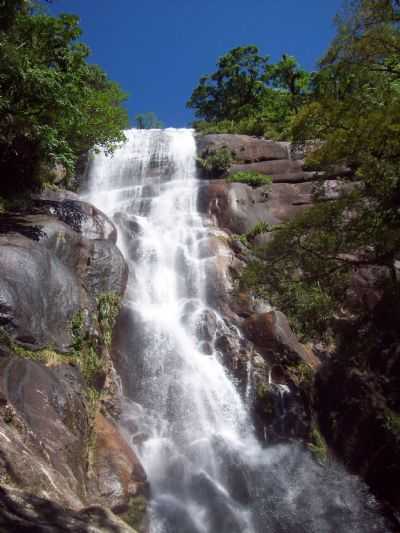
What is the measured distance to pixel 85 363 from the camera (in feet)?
30.6

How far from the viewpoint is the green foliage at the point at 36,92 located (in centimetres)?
982

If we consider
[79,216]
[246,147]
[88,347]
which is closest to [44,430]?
[88,347]

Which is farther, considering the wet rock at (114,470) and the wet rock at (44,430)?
the wet rock at (114,470)

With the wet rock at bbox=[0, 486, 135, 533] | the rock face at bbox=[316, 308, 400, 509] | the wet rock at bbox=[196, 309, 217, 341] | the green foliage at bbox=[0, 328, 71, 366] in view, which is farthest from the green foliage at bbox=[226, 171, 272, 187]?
the wet rock at bbox=[0, 486, 135, 533]

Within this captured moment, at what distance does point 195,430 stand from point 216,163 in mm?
17945

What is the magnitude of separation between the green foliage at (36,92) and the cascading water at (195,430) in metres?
4.95

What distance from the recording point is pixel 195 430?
35.4ft

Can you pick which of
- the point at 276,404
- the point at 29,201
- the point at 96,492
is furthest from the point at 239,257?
the point at 96,492

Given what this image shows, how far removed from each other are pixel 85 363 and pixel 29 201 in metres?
6.31

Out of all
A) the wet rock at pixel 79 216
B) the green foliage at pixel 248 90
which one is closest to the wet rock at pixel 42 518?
the wet rock at pixel 79 216

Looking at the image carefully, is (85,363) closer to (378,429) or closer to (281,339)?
(281,339)

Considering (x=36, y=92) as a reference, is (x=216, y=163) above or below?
above

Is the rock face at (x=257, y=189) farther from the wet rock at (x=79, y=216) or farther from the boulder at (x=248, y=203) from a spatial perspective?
the wet rock at (x=79, y=216)

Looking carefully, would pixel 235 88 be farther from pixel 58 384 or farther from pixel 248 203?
pixel 58 384
